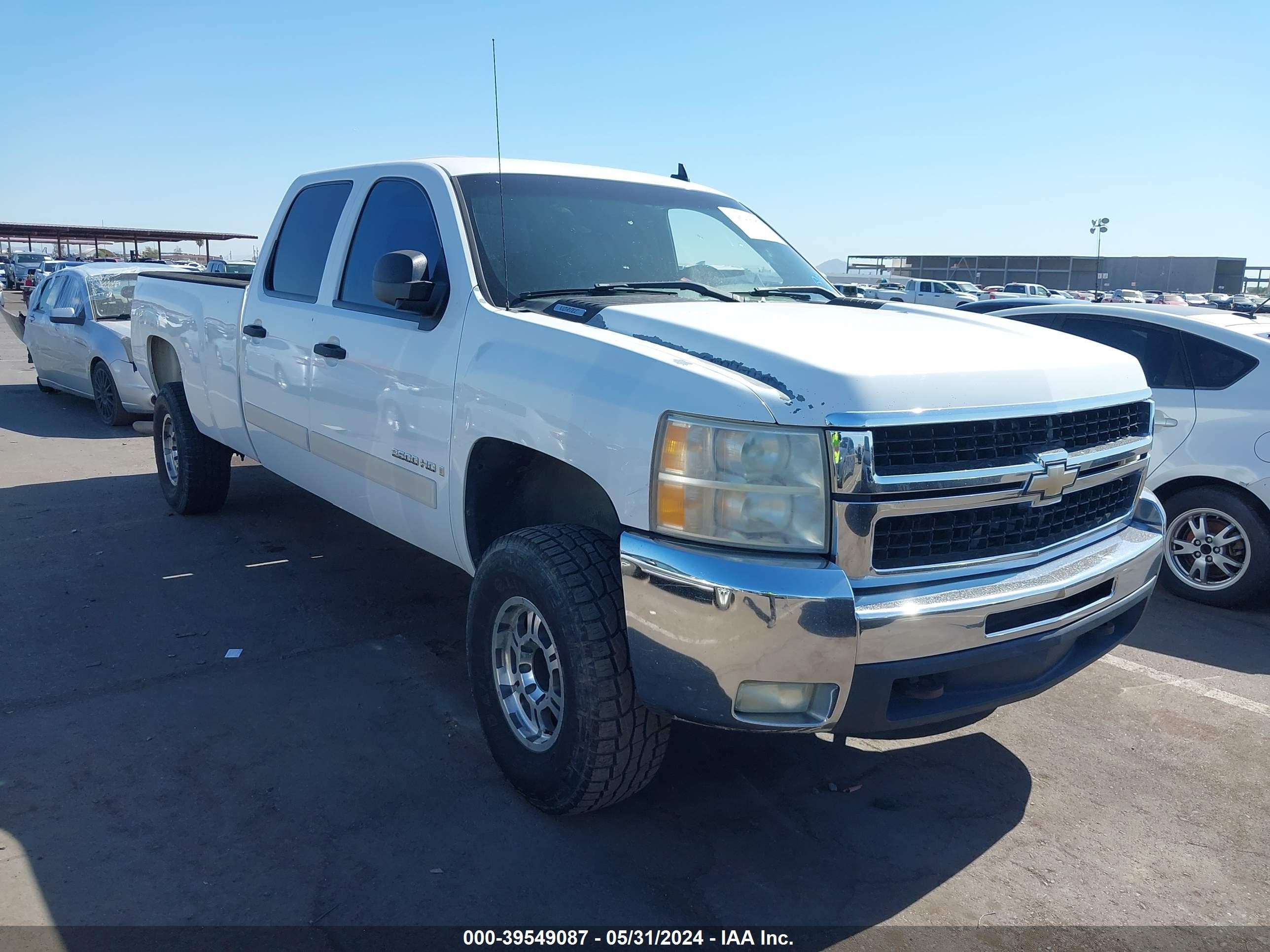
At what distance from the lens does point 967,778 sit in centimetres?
359

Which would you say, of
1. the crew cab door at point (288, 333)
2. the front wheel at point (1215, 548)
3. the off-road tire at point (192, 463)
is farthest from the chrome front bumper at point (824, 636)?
the off-road tire at point (192, 463)

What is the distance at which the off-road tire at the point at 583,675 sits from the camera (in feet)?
9.35

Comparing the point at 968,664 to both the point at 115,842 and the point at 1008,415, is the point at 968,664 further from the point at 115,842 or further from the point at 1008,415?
the point at 115,842

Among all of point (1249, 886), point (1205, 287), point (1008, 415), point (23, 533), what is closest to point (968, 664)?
point (1008, 415)

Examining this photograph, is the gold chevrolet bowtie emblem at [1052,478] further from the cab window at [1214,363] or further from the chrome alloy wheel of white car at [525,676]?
the cab window at [1214,363]

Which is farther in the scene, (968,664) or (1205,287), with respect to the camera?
(1205,287)

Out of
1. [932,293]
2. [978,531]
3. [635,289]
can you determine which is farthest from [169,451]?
[932,293]

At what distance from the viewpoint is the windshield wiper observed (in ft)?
12.2

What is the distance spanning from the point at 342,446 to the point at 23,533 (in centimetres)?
343

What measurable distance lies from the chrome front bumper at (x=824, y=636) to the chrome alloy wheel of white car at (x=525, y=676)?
0.57 meters

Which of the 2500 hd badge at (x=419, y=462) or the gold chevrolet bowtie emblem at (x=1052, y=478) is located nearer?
the gold chevrolet bowtie emblem at (x=1052, y=478)

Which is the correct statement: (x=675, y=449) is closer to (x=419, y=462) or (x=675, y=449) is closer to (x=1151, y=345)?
(x=419, y=462)

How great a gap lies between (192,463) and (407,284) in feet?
11.9

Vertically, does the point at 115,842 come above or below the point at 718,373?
below
